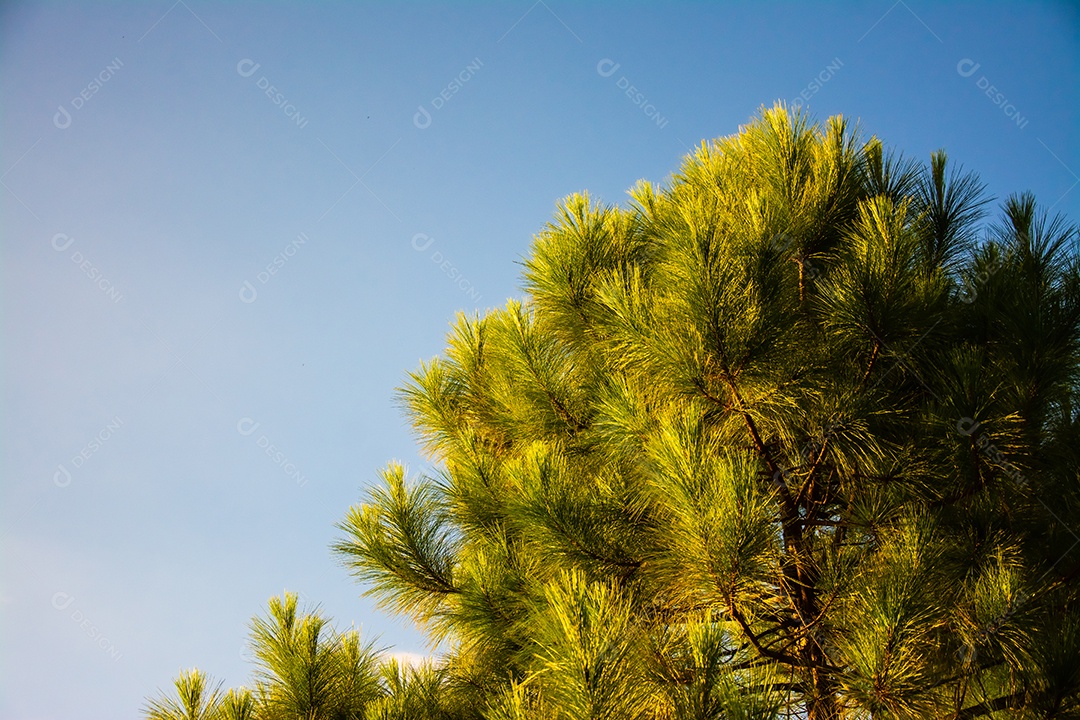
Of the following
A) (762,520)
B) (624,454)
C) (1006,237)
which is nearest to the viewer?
(762,520)

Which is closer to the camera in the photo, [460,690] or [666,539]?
[666,539]

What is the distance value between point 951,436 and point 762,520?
1.24 meters

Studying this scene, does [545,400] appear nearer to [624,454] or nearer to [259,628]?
[624,454]

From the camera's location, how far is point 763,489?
3.96 metres

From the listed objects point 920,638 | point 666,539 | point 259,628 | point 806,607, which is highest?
point 259,628

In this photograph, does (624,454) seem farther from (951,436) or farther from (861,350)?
(951,436)

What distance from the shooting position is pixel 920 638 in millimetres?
3137

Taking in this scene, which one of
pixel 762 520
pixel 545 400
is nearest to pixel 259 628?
pixel 545 400

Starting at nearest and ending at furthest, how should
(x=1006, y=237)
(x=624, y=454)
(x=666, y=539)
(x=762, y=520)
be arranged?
(x=762, y=520) → (x=666, y=539) → (x=624, y=454) → (x=1006, y=237)

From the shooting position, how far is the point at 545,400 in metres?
4.64

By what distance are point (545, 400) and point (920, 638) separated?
90.4 inches

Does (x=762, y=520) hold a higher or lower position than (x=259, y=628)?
lower

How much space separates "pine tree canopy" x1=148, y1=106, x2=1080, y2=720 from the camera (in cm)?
302

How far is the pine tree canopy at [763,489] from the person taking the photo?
3.02m
